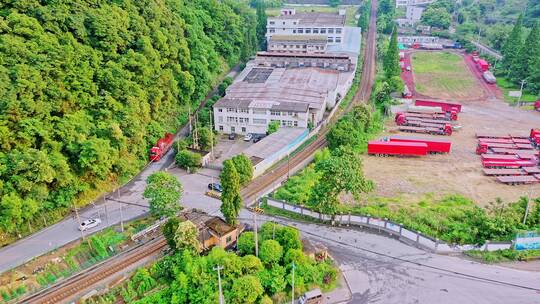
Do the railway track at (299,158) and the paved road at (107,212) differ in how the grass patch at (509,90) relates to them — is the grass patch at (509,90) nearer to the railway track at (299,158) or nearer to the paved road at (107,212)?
the railway track at (299,158)

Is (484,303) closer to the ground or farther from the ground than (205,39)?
closer to the ground

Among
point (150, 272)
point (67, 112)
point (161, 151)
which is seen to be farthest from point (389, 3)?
point (150, 272)

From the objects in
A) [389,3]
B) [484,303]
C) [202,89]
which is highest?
[389,3]

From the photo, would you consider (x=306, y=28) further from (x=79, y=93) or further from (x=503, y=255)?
(x=503, y=255)

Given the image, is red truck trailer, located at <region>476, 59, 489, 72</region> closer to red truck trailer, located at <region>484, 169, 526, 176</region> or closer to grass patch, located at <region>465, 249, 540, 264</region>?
red truck trailer, located at <region>484, 169, 526, 176</region>

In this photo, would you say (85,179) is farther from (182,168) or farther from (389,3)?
(389,3)
